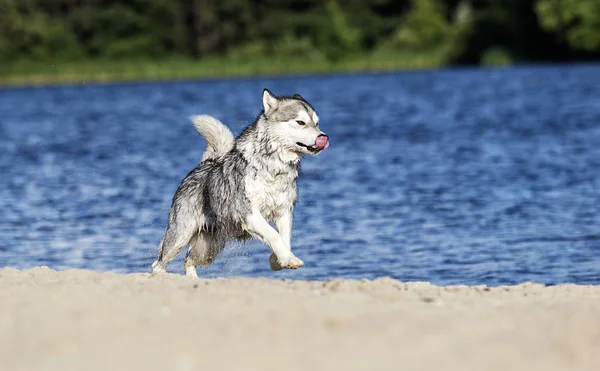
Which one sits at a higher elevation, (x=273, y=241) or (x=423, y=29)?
(x=423, y=29)

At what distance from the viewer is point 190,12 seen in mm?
94375

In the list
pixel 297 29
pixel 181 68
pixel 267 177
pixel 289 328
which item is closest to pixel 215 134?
pixel 267 177

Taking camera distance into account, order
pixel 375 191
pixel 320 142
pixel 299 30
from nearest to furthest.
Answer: pixel 320 142 → pixel 375 191 → pixel 299 30

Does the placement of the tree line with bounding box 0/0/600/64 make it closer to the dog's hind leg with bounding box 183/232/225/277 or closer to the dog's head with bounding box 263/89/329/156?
the dog's hind leg with bounding box 183/232/225/277

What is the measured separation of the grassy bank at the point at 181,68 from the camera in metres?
73.0

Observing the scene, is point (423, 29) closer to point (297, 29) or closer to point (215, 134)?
point (297, 29)

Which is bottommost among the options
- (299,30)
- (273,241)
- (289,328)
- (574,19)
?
(289,328)

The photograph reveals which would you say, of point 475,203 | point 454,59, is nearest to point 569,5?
point 454,59

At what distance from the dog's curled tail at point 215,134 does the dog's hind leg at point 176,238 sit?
768mm

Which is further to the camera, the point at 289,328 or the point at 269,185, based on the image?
the point at 269,185

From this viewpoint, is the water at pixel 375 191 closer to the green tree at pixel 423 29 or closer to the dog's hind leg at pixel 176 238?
the dog's hind leg at pixel 176 238

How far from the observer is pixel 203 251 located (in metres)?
11.9

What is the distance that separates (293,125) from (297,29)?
273 feet

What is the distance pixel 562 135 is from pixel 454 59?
49.8m
